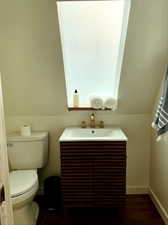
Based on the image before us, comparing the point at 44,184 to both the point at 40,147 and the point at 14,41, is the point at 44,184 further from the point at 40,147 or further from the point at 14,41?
the point at 14,41

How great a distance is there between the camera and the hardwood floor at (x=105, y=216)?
2.17 meters

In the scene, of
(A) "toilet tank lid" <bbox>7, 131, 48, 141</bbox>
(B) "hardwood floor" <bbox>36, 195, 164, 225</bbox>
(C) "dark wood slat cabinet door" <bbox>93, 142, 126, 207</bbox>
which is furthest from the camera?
(A) "toilet tank lid" <bbox>7, 131, 48, 141</bbox>

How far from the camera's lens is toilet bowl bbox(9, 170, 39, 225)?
1.90 metres

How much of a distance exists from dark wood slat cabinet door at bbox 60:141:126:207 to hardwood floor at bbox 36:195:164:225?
0.68ft

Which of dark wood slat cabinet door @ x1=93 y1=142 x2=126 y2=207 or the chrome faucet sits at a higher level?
the chrome faucet

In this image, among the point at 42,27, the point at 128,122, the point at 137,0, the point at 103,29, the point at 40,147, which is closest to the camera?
the point at 137,0

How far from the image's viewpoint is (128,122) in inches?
100

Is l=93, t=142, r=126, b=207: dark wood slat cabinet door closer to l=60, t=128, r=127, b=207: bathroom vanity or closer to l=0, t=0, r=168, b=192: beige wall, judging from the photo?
l=60, t=128, r=127, b=207: bathroom vanity

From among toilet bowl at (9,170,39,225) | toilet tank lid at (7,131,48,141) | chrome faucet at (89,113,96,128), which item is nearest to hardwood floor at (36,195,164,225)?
toilet bowl at (9,170,39,225)

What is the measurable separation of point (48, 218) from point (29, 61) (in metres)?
1.51

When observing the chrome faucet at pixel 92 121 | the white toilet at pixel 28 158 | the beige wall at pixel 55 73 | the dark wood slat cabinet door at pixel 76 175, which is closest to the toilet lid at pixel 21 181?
the white toilet at pixel 28 158

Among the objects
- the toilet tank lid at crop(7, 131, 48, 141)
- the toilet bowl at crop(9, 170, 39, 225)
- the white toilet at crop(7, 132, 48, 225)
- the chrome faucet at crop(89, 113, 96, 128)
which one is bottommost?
the toilet bowl at crop(9, 170, 39, 225)

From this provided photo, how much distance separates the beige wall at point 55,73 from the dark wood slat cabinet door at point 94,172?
0.54 metres

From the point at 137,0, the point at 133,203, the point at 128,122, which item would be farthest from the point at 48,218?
the point at 137,0
